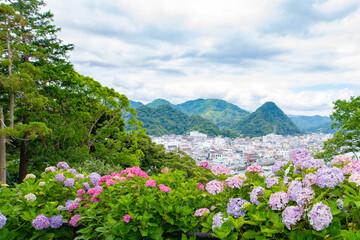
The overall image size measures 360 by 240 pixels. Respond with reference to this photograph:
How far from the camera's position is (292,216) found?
1.01 metres

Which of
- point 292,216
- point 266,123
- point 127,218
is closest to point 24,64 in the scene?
point 127,218

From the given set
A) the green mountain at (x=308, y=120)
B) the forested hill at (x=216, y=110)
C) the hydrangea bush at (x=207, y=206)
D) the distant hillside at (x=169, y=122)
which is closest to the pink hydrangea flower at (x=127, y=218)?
the hydrangea bush at (x=207, y=206)

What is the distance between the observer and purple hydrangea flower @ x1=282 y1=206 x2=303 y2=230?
3.29 ft

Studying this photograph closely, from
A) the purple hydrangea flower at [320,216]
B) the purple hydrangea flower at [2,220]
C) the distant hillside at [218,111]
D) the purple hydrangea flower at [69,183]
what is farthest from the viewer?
the distant hillside at [218,111]

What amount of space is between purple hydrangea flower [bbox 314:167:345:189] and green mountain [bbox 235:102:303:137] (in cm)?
10634

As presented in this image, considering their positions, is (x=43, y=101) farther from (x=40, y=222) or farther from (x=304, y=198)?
(x=304, y=198)

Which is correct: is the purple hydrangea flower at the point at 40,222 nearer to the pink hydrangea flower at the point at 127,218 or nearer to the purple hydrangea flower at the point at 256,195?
the pink hydrangea flower at the point at 127,218

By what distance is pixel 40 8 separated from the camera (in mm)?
9758

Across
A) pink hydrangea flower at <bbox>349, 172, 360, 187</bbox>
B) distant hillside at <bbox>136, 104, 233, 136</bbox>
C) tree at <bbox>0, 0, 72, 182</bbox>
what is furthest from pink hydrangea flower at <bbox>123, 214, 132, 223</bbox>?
distant hillside at <bbox>136, 104, 233, 136</bbox>

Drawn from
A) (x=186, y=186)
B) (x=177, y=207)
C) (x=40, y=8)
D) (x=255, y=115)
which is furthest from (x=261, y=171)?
(x=255, y=115)

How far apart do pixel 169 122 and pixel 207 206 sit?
96348mm

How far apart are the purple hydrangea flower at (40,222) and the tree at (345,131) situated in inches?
424

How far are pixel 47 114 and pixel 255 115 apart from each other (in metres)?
118

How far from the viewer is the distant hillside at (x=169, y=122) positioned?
90312mm
